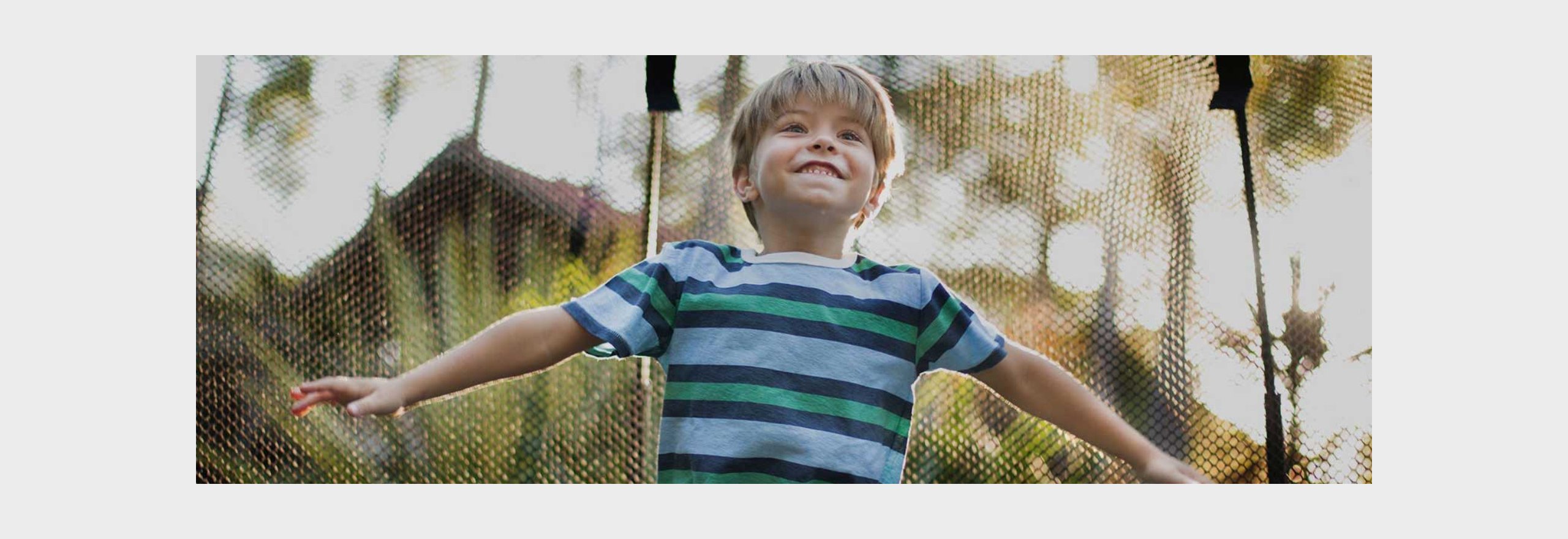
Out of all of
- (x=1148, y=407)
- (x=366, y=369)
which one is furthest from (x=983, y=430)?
(x=366, y=369)

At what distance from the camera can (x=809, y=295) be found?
1.68 m

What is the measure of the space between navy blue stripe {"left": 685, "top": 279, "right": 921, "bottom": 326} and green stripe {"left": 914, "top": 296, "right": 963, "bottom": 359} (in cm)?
4

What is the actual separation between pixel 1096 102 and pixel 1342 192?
1.34 ft

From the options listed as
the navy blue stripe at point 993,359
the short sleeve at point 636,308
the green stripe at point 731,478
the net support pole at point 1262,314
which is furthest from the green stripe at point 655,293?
the net support pole at point 1262,314

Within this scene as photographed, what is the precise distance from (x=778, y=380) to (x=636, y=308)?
21cm

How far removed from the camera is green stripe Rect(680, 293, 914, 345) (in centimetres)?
167

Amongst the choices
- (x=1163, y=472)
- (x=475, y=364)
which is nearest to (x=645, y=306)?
(x=475, y=364)

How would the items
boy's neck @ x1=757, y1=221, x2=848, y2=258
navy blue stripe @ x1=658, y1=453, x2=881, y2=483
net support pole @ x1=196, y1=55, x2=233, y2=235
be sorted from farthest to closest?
net support pole @ x1=196, y1=55, x2=233, y2=235 → boy's neck @ x1=757, y1=221, x2=848, y2=258 → navy blue stripe @ x1=658, y1=453, x2=881, y2=483

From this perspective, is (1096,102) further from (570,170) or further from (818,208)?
(570,170)

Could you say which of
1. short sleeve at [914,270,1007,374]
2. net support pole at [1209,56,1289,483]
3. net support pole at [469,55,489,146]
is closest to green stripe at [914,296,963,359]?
short sleeve at [914,270,1007,374]

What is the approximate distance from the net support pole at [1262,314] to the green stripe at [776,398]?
27.9 inches

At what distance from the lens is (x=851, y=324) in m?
1.68

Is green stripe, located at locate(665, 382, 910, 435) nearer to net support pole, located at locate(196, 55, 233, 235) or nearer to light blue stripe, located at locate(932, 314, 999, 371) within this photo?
light blue stripe, located at locate(932, 314, 999, 371)

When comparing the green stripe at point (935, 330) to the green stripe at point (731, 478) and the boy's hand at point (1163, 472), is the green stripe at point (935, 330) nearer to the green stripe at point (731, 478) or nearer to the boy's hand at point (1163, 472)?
the green stripe at point (731, 478)
